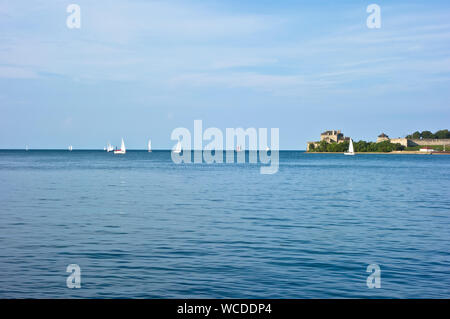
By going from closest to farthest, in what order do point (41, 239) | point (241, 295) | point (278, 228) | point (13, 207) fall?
1. point (241, 295)
2. point (41, 239)
3. point (278, 228)
4. point (13, 207)

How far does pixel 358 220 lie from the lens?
108 ft

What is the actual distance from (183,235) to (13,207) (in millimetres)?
19154

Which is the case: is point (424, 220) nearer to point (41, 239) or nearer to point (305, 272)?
point (305, 272)

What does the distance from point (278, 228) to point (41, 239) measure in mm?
12960

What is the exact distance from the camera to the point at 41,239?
2481 centimetres

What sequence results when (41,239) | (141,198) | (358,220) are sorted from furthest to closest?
(141,198), (358,220), (41,239)

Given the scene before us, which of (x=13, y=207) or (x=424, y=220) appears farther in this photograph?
(x=13, y=207)

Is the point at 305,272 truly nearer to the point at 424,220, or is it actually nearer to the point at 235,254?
the point at 235,254
